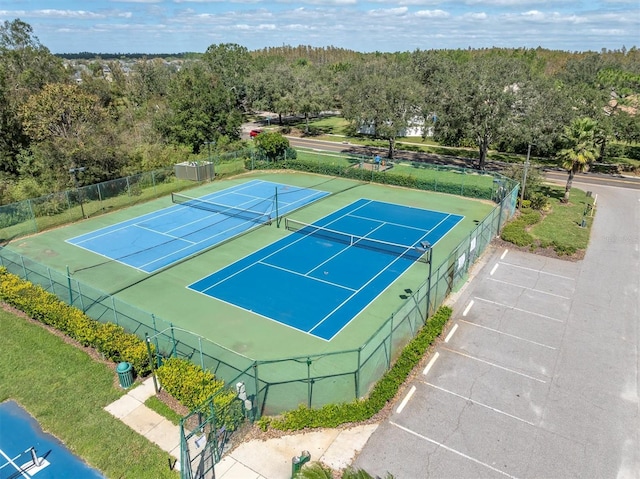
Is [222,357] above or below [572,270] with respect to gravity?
above

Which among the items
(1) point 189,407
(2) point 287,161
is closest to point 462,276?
(1) point 189,407

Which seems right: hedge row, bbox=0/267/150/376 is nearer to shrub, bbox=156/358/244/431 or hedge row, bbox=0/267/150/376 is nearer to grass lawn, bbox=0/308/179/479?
grass lawn, bbox=0/308/179/479

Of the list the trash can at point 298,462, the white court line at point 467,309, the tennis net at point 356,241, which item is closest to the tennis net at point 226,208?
the tennis net at point 356,241

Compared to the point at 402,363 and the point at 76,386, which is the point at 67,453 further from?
the point at 402,363

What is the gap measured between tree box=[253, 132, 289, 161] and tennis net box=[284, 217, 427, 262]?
1499 centimetres

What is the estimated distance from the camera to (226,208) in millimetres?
32906

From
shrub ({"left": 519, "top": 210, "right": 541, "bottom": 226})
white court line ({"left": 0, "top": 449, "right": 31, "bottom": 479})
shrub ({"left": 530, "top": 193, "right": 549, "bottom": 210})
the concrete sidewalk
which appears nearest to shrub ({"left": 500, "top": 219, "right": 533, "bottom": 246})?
shrub ({"left": 519, "top": 210, "right": 541, "bottom": 226})

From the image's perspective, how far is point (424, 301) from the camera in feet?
59.0

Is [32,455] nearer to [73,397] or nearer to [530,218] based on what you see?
[73,397]

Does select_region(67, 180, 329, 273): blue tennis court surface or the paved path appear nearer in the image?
the paved path

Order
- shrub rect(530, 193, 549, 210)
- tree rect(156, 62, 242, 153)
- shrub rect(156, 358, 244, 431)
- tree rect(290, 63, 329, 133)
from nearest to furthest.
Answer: shrub rect(156, 358, 244, 431), shrub rect(530, 193, 549, 210), tree rect(156, 62, 242, 153), tree rect(290, 63, 329, 133)

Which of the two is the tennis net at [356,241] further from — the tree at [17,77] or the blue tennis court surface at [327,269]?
the tree at [17,77]

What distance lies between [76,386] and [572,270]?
23.7m

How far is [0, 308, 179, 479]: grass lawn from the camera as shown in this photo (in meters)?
12.1
